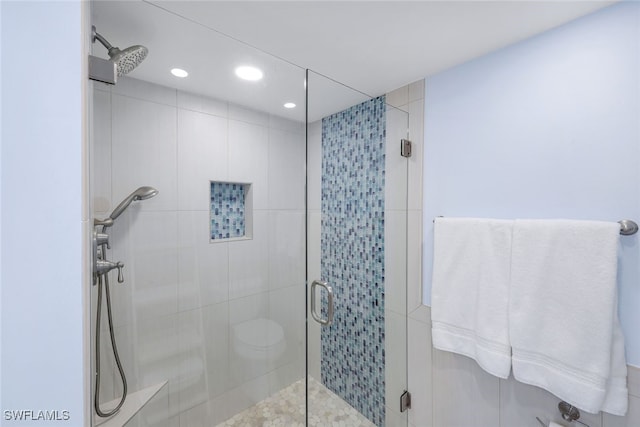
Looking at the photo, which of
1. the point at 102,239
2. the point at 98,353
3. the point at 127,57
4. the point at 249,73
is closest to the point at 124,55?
the point at 127,57

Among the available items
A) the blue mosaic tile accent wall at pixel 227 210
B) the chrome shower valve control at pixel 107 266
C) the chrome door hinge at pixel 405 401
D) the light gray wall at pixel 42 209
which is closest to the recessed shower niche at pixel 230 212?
the blue mosaic tile accent wall at pixel 227 210

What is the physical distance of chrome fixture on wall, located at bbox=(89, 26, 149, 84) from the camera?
0.79 meters

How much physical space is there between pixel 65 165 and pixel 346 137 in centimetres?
119

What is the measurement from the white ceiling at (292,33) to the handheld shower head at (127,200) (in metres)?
0.40

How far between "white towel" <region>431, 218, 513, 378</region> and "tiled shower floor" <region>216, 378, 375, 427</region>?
68 centimetres

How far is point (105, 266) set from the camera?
88 cm

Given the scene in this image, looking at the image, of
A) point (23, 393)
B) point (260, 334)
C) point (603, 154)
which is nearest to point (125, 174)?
point (23, 393)

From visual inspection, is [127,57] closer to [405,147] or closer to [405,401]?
[405,147]

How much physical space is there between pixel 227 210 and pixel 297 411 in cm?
108

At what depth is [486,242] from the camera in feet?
3.96

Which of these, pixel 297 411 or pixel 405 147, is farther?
pixel 405 147

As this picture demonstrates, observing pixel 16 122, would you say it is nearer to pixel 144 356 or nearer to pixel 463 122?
pixel 144 356

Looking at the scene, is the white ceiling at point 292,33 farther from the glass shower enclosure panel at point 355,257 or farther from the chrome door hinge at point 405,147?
the chrome door hinge at point 405,147

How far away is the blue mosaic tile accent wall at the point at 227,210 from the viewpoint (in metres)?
1.08
